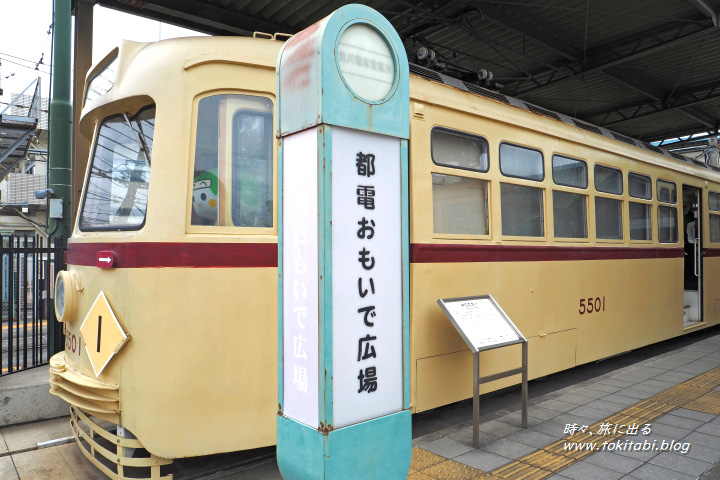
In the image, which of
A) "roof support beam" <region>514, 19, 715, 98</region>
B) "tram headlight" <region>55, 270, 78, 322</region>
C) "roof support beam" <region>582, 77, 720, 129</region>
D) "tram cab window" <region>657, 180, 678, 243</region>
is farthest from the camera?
"roof support beam" <region>582, 77, 720, 129</region>

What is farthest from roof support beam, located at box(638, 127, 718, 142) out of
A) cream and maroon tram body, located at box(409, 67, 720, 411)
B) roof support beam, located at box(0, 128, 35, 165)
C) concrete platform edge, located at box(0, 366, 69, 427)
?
concrete platform edge, located at box(0, 366, 69, 427)

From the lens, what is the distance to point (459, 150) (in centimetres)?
461

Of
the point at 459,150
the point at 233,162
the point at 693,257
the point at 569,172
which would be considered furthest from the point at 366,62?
the point at 693,257

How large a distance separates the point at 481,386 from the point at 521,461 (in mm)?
956

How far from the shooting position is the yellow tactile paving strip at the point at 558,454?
11.9 ft

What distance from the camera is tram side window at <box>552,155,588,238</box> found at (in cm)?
562

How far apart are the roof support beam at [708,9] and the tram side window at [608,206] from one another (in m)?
3.38

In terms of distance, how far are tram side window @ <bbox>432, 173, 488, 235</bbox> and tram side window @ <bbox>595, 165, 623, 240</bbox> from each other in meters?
2.17

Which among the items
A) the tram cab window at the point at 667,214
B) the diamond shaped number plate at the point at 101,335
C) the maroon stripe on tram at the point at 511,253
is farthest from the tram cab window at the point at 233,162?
the tram cab window at the point at 667,214

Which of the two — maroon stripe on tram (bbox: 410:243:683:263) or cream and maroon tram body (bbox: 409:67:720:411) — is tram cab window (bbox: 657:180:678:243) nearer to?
cream and maroon tram body (bbox: 409:67:720:411)

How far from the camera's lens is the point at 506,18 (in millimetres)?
8602

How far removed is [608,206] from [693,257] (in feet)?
11.9

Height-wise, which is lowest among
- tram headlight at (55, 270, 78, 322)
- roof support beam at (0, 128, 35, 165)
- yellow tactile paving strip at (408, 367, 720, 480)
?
yellow tactile paving strip at (408, 367, 720, 480)

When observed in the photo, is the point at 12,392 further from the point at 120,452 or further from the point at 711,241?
the point at 711,241
